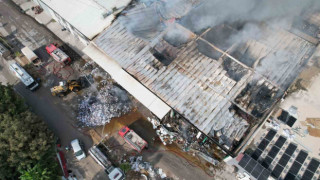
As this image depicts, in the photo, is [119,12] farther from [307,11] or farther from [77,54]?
[307,11]

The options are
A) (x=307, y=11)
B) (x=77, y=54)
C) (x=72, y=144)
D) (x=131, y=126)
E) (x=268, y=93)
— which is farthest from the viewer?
(x=77, y=54)

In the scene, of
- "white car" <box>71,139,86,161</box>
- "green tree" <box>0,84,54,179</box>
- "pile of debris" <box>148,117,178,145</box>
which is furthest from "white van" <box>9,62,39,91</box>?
"pile of debris" <box>148,117,178,145</box>

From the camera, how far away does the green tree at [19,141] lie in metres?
18.9

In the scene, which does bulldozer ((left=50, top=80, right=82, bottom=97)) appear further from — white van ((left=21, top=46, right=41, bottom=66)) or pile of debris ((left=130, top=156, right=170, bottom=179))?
pile of debris ((left=130, top=156, right=170, bottom=179))

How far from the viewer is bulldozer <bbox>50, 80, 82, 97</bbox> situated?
25281 mm

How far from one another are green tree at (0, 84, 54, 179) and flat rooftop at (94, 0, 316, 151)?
33.4 feet

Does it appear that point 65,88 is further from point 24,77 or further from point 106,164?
point 106,164

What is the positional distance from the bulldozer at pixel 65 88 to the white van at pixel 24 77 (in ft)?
8.65

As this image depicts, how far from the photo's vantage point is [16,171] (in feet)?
64.2

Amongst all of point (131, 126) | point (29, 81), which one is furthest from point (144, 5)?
point (29, 81)

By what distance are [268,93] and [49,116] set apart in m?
23.4

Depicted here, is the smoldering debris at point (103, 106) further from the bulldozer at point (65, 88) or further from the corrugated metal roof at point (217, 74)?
the corrugated metal roof at point (217, 74)

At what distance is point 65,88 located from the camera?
2544 cm

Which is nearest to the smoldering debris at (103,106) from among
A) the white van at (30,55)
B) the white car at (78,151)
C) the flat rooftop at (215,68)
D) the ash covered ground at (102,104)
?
the ash covered ground at (102,104)
